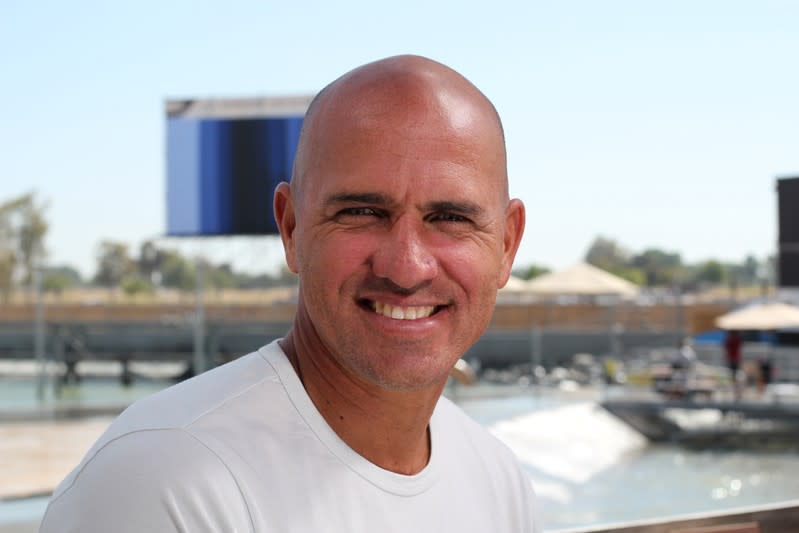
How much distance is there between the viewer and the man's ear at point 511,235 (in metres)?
1.00

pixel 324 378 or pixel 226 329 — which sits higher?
pixel 324 378

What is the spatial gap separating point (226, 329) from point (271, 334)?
246cm

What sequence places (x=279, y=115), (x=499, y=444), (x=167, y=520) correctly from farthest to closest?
(x=279, y=115) < (x=499, y=444) < (x=167, y=520)

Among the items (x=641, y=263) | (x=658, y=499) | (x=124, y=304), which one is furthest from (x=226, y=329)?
(x=641, y=263)

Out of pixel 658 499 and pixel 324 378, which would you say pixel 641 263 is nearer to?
pixel 658 499

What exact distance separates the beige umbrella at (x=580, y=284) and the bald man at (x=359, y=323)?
17.6 metres

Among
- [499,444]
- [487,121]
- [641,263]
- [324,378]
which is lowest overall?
[641,263]

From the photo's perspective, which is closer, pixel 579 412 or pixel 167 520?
pixel 167 520

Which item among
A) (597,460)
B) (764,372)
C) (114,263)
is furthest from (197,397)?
(114,263)

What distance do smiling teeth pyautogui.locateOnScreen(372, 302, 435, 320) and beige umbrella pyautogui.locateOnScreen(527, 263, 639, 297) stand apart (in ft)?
58.0

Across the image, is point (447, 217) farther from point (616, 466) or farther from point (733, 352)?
point (733, 352)

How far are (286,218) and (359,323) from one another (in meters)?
0.15

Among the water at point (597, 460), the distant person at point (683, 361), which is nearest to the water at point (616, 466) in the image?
the water at point (597, 460)

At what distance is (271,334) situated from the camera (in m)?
24.9
